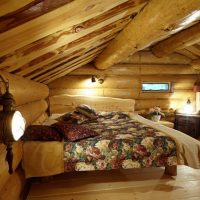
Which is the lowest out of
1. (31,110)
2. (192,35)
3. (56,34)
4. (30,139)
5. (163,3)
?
(30,139)

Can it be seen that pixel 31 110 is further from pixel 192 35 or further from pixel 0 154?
pixel 192 35

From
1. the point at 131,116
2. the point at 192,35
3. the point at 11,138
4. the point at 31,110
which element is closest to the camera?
the point at 11,138

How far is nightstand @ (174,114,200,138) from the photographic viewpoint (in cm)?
471

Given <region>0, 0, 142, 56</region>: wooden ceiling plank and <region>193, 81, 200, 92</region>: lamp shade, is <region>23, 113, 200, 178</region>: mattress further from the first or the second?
<region>193, 81, 200, 92</region>: lamp shade

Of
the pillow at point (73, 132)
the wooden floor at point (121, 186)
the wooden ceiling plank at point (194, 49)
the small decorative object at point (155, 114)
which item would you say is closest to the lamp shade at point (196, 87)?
the wooden ceiling plank at point (194, 49)

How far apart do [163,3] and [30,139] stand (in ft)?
6.43

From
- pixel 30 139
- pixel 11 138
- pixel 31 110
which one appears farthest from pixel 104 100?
→ pixel 11 138

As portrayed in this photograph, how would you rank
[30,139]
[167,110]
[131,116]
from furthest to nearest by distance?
[167,110] → [131,116] → [30,139]

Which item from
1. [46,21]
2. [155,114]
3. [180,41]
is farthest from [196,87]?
[46,21]

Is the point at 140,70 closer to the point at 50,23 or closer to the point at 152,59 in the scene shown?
the point at 152,59

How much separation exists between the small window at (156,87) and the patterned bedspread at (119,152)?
2.64 meters

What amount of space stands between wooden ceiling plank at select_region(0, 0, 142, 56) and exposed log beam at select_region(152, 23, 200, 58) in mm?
2324

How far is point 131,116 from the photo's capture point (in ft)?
13.9

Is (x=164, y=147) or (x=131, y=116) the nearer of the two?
(x=164, y=147)
